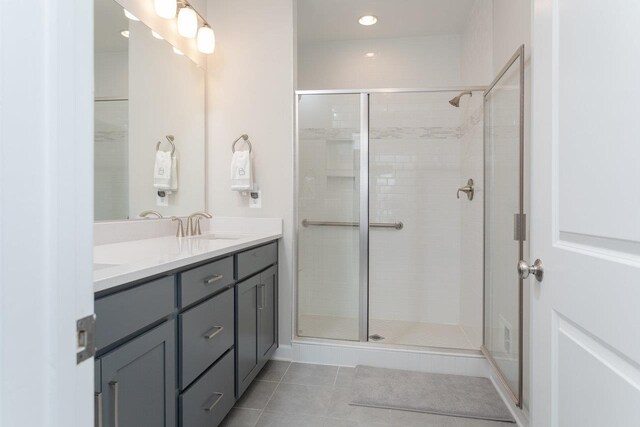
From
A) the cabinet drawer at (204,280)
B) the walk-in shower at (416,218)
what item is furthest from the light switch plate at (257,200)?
the cabinet drawer at (204,280)

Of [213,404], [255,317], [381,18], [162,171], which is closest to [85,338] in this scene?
[213,404]

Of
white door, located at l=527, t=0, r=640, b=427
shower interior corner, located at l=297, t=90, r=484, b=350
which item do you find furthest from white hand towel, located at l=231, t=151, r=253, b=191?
white door, located at l=527, t=0, r=640, b=427

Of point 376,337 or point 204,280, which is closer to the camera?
point 204,280

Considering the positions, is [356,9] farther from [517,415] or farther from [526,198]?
[517,415]

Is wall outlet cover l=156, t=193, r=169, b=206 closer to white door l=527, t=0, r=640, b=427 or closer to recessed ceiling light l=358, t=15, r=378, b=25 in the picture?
white door l=527, t=0, r=640, b=427

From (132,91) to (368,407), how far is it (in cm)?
208

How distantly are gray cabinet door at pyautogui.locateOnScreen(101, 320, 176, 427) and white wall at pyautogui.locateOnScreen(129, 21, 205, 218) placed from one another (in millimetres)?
954

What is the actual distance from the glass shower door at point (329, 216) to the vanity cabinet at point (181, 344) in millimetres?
627

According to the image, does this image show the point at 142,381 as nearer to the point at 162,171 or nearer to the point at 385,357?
the point at 162,171

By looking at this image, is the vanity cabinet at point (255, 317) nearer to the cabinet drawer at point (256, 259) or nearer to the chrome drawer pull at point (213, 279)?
the cabinet drawer at point (256, 259)

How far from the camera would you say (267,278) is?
2166 millimetres

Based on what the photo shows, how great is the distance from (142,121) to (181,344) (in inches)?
49.8

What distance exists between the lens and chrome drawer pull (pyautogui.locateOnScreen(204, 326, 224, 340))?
1429 mm

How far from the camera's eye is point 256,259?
1979mm
